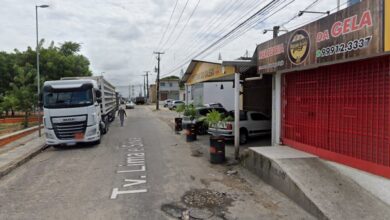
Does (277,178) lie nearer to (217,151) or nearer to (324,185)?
(324,185)

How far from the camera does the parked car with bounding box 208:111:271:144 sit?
15.5 metres

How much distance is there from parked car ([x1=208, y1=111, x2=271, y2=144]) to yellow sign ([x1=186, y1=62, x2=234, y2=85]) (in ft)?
7.32

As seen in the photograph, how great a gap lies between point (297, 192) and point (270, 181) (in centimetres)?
156

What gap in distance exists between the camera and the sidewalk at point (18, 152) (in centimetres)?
1140

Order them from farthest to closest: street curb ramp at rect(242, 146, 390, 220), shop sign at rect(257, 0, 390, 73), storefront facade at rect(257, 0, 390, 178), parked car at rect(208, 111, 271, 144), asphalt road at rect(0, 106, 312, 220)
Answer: parked car at rect(208, 111, 271, 144), storefront facade at rect(257, 0, 390, 178), asphalt road at rect(0, 106, 312, 220), shop sign at rect(257, 0, 390, 73), street curb ramp at rect(242, 146, 390, 220)

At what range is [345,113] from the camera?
8469 millimetres

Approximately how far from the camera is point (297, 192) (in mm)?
7238

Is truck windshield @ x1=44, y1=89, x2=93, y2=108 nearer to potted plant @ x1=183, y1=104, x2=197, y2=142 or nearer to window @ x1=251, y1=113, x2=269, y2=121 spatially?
potted plant @ x1=183, y1=104, x2=197, y2=142

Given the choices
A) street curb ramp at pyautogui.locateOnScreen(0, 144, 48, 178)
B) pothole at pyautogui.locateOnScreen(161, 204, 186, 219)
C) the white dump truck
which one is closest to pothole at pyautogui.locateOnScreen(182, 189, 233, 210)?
pothole at pyautogui.locateOnScreen(161, 204, 186, 219)

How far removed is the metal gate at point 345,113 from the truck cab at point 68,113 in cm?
911

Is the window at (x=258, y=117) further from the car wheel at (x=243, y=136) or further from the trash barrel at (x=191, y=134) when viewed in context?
the trash barrel at (x=191, y=134)

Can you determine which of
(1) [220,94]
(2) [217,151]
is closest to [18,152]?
(2) [217,151]

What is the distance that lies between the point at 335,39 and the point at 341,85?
1451 mm

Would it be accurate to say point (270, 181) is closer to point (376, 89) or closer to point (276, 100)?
point (376, 89)
